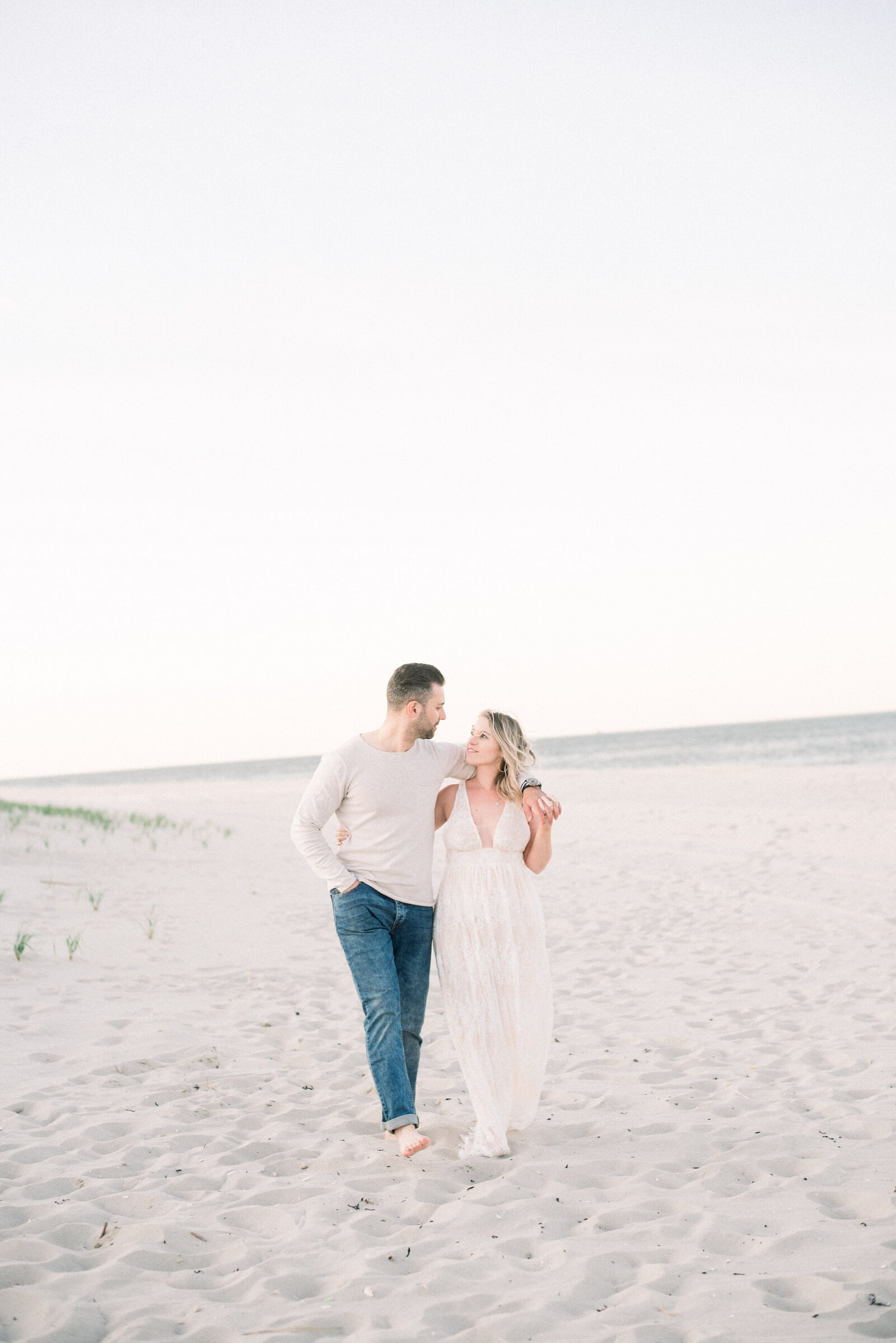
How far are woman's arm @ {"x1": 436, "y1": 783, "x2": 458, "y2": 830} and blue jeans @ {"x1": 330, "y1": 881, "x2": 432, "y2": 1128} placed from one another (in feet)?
1.34

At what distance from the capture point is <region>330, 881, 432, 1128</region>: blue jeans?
3.93 meters

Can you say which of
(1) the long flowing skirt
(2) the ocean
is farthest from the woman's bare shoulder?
(2) the ocean

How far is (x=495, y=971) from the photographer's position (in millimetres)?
4129

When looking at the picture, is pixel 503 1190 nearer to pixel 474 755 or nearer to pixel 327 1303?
pixel 327 1303

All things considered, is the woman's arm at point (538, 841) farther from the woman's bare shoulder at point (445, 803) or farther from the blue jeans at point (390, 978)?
the blue jeans at point (390, 978)

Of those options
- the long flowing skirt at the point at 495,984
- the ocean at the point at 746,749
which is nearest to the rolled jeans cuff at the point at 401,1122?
the long flowing skirt at the point at 495,984

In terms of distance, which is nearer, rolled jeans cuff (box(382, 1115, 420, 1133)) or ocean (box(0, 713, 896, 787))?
rolled jeans cuff (box(382, 1115, 420, 1133))

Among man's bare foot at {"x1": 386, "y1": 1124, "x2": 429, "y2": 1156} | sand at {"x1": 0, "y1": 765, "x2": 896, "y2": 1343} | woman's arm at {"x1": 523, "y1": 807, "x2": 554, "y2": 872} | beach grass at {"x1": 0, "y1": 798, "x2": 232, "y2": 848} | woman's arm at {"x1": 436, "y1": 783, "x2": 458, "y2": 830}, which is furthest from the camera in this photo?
beach grass at {"x1": 0, "y1": 798, "x2": 232, "y2": 848}

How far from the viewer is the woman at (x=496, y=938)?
4078 millimetres

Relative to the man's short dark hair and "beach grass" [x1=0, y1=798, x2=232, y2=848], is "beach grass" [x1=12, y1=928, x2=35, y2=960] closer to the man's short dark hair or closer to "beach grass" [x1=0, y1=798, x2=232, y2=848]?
the man's short dark hair

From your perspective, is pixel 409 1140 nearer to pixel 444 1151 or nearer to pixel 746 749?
pixel 444 1151

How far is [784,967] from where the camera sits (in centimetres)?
733

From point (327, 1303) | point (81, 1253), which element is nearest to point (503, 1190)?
point (327, 1303)

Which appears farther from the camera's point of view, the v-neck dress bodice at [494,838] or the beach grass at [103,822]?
the beach grass at [103,822]
